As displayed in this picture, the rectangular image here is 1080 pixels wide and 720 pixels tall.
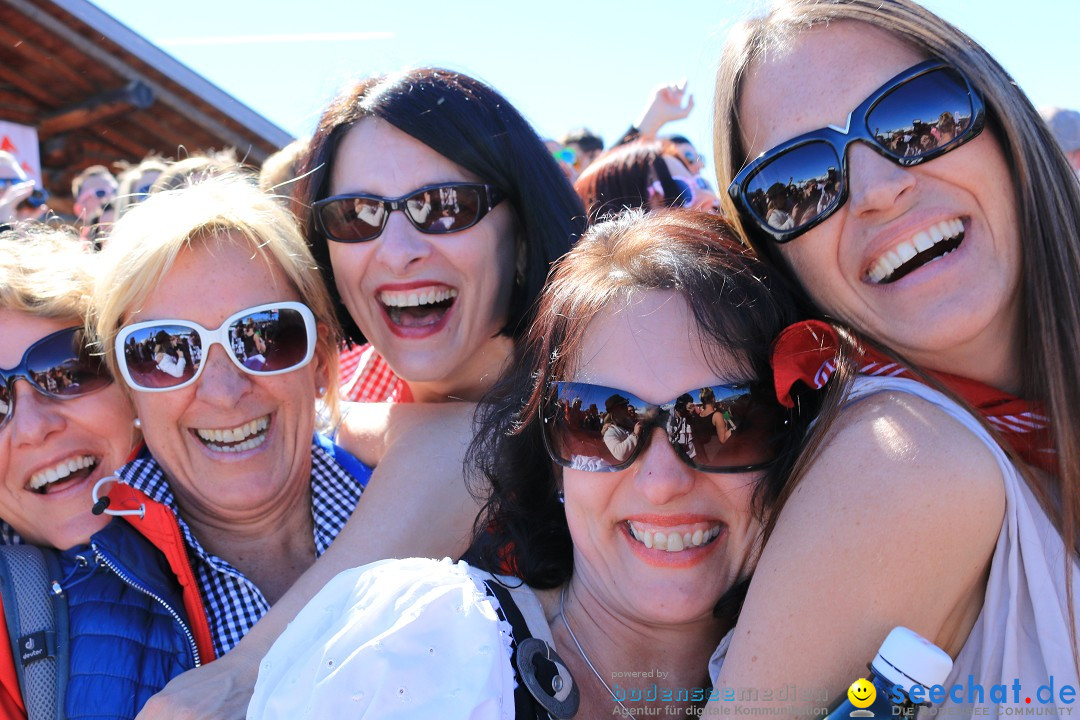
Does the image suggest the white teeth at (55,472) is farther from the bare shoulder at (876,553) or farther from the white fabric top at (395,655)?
the bare shoulder at (876,553)

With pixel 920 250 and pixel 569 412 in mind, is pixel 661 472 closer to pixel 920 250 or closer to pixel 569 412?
pixel 569 412

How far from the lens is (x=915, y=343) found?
63.8 inches

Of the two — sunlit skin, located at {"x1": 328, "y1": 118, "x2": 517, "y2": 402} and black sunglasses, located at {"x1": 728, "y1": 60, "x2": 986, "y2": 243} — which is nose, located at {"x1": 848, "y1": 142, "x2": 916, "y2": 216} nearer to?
black sunglasses, located at {"x1": 728, "y1": 60, "x2": 986, "y2": 243}

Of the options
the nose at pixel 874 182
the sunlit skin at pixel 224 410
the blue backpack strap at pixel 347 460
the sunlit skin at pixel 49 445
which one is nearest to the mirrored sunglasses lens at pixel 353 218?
the sunlit skin at pixel 224 410

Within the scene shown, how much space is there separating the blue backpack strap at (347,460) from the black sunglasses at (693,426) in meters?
1.22

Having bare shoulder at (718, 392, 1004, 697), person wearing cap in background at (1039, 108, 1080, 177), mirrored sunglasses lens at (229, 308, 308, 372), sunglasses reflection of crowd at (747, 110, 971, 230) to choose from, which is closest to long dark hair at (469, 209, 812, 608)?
sunglasses reflection of crowd at (747, 110, 971, 230)

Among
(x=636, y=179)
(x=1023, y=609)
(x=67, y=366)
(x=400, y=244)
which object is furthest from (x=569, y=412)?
(x=636, y=179)

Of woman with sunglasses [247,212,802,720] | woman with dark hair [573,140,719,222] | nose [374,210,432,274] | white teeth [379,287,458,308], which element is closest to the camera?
woman with sunglasses [247,212,802,720]

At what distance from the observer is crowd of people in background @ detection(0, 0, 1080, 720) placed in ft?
4.60

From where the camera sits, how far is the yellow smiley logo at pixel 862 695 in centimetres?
129

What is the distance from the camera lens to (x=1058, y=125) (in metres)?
4.73

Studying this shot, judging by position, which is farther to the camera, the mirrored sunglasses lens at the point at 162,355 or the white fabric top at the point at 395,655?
the mirrored sunglasses lens at the point at 162,355

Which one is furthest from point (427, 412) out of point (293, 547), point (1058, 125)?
point (1058, 125)

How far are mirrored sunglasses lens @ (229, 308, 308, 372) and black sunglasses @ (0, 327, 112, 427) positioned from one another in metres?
0.44
